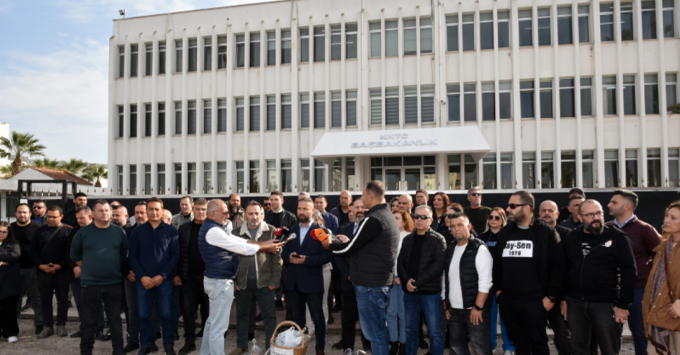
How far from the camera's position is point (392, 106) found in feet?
63.2

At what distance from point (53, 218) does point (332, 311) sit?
482 centimetres

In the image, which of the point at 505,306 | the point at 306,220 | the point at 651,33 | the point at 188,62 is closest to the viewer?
the point at 505,306

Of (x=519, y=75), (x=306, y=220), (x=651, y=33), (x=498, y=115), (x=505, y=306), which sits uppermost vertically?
(x=651, y=33)

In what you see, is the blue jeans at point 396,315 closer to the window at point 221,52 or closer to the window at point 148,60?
the window at point 221,52

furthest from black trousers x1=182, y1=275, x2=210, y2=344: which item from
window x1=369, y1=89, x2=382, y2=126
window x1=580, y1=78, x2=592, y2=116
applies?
window x1=580, y1=78, x2=592, y2=116

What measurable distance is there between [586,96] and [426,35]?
7204 mm

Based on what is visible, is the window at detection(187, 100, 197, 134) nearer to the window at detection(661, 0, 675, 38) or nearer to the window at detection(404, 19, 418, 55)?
the window at detection(404, 19, 418, 55)

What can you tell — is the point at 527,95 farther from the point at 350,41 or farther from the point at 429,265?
the point at 429,265

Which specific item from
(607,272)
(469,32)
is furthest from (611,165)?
(607,272)

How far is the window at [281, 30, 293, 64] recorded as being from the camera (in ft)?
66.7

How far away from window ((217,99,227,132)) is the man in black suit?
16.7 metres

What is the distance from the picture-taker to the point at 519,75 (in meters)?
18.1

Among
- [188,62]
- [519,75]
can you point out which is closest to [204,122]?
[188,62]

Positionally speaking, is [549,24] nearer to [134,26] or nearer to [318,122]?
[318,122]
